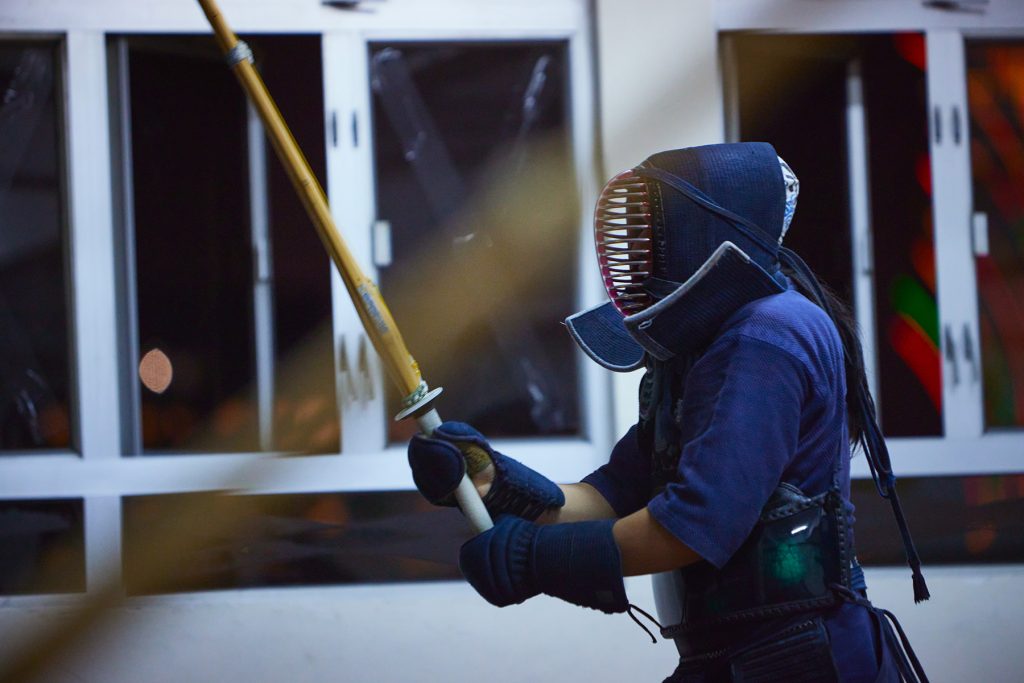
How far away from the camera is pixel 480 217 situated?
3.05 metres

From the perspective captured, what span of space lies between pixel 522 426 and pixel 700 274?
182cm

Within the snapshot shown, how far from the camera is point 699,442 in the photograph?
1262mm

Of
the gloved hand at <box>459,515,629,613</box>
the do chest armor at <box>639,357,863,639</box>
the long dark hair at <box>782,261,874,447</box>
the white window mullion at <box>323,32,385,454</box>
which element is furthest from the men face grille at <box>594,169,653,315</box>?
the white window mullion at <box>323,32,385,454</box>

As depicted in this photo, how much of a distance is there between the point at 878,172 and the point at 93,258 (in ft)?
7.57

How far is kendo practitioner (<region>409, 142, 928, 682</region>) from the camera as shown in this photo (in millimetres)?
1261

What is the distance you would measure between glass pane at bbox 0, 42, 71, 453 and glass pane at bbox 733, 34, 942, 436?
2.01 m

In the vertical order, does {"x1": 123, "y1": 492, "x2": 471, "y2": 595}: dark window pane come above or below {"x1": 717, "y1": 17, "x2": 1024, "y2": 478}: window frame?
below

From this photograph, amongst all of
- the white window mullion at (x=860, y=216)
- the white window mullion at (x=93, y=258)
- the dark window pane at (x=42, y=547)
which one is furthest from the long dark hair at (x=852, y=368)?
the dark window pane at (x=42, y=547)

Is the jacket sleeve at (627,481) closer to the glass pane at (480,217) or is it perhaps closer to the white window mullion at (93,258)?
the glass pane at (480,217)

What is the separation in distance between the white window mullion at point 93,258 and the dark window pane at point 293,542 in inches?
10.4

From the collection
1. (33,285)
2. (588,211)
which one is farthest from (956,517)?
(33,285)

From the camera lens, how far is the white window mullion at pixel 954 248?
120 inches

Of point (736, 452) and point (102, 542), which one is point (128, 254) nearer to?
point (102, 542)

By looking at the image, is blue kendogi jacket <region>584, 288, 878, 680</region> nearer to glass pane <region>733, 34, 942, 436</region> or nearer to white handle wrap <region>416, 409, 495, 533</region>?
white handle wrap <region>416, 409, 495, 533</region>
